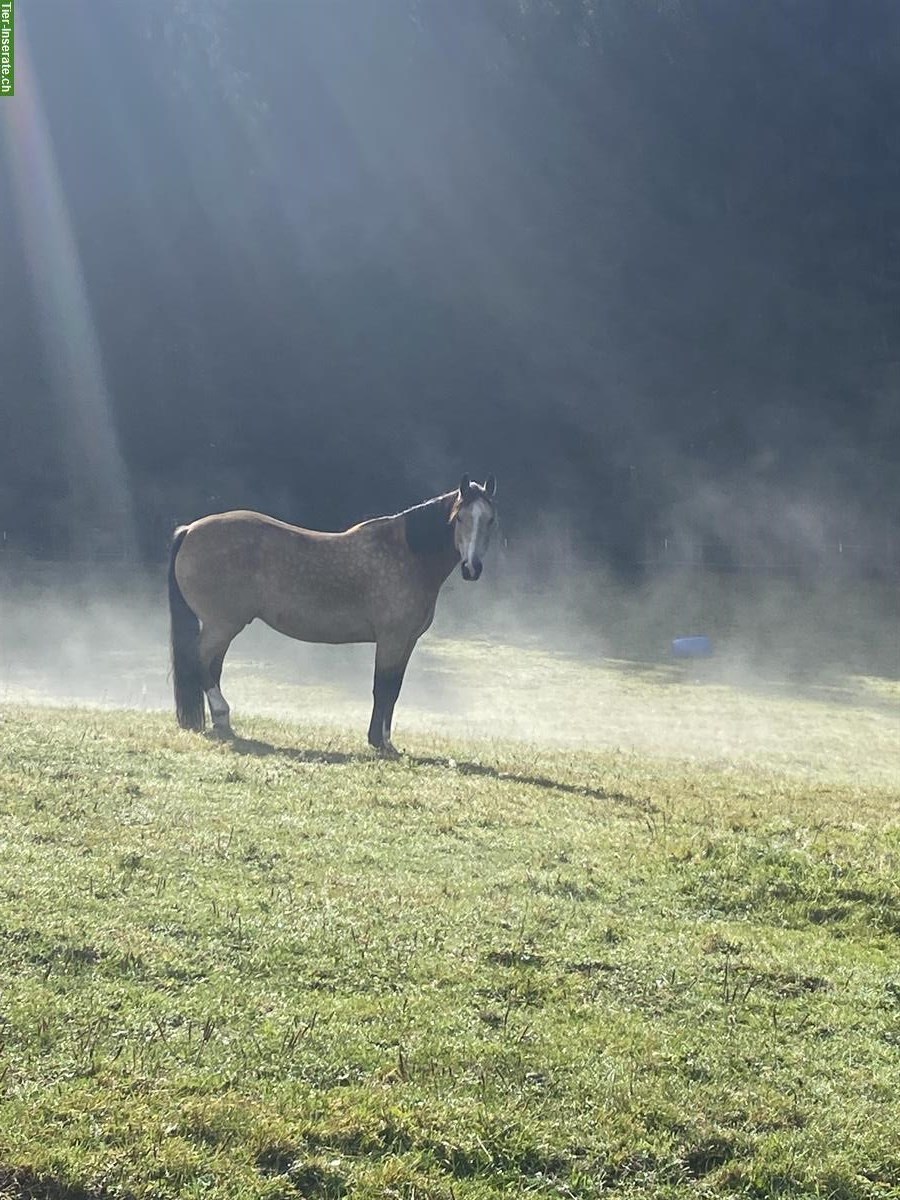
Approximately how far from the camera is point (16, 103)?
30719 millimetres

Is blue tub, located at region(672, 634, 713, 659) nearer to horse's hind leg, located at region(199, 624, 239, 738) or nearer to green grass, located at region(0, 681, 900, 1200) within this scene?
horse's hind leg, located at region(199, 624, 239, 738)

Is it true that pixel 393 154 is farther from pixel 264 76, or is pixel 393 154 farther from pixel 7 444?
pixel 7 444

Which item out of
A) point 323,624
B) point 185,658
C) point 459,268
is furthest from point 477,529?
point 459,268

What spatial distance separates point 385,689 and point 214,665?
1.47 m

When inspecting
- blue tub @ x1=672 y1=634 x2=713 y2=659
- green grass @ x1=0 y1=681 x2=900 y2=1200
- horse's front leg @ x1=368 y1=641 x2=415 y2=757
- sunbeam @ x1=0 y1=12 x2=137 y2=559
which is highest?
sunbeam @ x1=0 y1=12 x2=137 y2=559

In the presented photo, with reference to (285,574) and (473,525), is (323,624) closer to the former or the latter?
(285,574)

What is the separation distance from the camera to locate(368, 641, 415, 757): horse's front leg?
34.3ft

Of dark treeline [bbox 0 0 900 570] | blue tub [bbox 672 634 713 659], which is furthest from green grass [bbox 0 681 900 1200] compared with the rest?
dark treeline [bbox 0 0 900 570]

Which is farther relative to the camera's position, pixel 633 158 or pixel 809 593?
pixel 633 158

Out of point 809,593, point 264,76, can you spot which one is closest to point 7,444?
point 264,76

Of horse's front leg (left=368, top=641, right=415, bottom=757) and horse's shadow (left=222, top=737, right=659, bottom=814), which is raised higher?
horse's front leg (left=368, top=641, right=415, bottom=757)

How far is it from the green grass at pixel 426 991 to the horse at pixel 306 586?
266cm

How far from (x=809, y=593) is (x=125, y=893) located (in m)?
21.9

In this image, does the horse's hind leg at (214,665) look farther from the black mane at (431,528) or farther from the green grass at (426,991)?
the green grass at (426,991)
